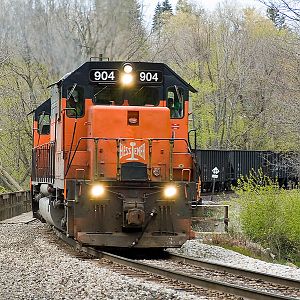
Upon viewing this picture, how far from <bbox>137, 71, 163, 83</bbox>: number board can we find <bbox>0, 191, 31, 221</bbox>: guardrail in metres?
9.37

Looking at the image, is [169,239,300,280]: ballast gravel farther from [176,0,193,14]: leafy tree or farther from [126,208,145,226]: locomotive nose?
[176,0,193,14]: leafy tree

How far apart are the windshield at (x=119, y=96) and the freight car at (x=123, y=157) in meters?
0.02

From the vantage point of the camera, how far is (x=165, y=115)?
38.5ft

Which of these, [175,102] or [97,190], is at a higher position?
[175,102]

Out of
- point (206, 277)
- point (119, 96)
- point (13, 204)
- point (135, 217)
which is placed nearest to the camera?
point (206, 277)

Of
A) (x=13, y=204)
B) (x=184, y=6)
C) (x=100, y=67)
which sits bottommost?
(x=13, y=204)

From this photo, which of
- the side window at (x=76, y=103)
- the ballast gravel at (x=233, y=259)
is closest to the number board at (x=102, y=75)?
the side window at (x=76, y=103)

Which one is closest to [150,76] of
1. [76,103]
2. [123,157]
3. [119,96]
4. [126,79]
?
[126,79]

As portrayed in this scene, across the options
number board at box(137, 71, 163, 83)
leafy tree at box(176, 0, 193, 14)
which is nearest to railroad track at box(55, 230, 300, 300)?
number board at box(137, 71, 163, 83)

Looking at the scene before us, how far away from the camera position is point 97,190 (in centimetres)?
1090

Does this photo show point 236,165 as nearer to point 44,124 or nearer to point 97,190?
point 44,124

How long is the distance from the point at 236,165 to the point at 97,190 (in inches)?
1077

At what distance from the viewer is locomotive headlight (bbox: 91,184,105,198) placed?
428 inches

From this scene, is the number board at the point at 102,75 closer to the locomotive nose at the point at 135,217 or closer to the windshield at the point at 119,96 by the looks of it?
the windshield at the point at 119,96
